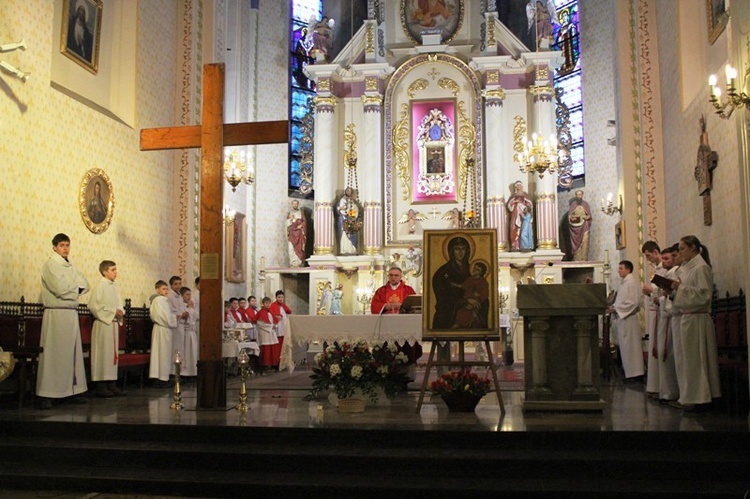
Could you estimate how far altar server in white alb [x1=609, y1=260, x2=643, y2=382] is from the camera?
429 inches

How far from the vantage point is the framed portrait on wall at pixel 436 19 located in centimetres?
2009

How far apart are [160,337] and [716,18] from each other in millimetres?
8687

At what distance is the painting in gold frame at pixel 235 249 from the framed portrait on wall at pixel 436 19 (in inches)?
271

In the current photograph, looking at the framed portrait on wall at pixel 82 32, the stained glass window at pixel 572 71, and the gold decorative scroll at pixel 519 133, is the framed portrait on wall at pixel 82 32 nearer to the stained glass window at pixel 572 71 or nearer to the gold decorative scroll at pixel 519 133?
the gold decorative scroll at pixel 519 133

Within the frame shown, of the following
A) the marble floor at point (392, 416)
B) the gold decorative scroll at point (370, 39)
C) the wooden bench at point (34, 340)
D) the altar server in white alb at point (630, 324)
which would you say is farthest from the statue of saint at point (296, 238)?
the marble floor at point (392, 416)

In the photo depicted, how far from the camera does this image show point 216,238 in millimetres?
7742

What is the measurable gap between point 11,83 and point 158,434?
4.80 metres

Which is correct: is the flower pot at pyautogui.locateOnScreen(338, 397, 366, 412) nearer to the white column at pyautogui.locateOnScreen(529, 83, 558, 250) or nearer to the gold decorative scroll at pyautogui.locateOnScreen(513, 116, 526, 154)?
the white column at pyautogui.locateOnScreen(529, 83, 558, 250)

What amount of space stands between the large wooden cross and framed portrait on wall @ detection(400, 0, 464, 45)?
13.1 m

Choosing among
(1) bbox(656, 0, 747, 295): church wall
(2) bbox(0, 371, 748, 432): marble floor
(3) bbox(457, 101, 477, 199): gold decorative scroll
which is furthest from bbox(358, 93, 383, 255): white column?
(2) bbox(0, 371, 748, 432): marble floor

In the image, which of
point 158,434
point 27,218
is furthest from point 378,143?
point 158,434

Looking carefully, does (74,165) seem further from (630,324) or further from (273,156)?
(273,156)

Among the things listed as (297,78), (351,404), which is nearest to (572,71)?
(297,78)

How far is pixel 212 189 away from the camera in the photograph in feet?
25.7
